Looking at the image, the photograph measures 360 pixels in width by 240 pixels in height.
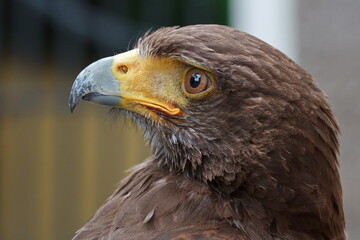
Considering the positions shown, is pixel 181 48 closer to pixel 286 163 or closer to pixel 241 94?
pixel 241 94

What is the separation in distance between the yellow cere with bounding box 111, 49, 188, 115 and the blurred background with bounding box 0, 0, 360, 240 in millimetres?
2852

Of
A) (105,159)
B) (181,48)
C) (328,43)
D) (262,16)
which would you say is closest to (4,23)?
(105,159)

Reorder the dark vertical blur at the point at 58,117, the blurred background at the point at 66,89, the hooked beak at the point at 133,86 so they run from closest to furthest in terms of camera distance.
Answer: the hooked beak at the point at 133,86 → the blurred background at the point at 66,89 → the dark vertical blur at the point at 58,117

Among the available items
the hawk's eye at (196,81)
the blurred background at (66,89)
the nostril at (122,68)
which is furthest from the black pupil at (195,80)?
the blurred background at (66,89)

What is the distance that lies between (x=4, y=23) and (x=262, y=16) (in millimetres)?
2260

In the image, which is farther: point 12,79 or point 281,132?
point 12,79

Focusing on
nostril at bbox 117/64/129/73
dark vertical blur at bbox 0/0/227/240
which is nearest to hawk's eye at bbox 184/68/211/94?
→ nostril at bbox 117/64/129/73

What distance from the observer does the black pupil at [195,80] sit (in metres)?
2.55

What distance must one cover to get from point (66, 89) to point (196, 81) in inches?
162

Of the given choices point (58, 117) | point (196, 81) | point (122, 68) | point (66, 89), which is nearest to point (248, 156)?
point (196, 81)

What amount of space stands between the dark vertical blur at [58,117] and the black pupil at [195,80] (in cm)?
377

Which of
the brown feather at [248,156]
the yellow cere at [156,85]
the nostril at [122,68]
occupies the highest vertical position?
the nostril at [122,68]

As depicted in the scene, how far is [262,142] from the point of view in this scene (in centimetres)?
250

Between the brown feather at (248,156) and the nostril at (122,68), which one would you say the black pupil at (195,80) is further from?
the nostril at (122,68)
